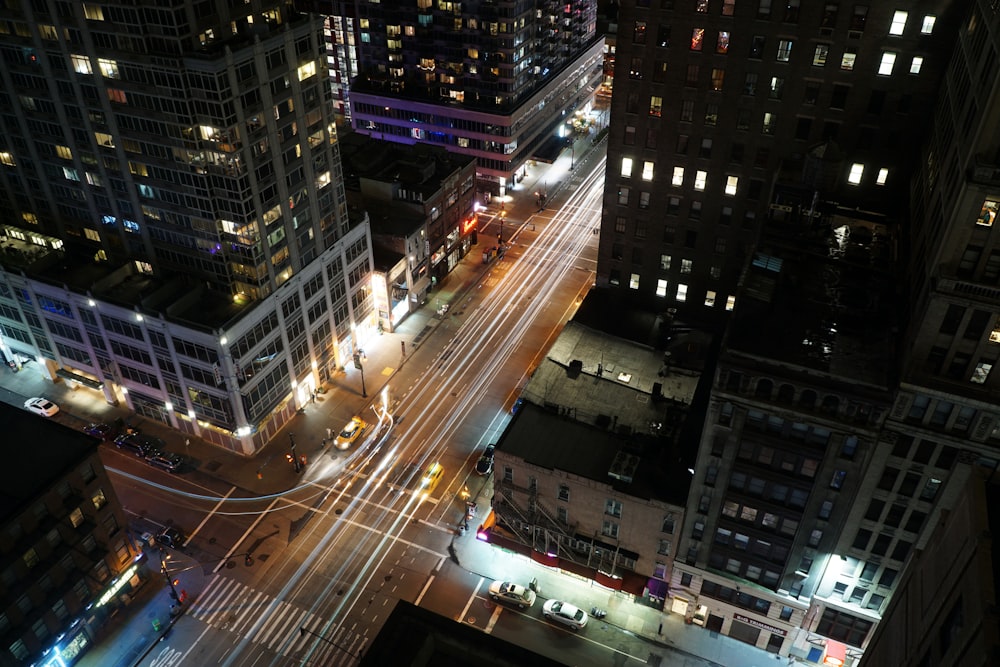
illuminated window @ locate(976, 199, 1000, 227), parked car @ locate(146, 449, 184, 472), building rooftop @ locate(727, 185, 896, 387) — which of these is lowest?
parked car @ locate(146, 449, 184, 472)

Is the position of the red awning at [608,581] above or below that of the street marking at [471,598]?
above

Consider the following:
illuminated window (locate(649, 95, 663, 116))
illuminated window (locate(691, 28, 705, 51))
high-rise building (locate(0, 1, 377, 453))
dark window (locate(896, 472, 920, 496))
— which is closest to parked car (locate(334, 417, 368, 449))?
high-rise building (locate(0, 1, 377, 453))

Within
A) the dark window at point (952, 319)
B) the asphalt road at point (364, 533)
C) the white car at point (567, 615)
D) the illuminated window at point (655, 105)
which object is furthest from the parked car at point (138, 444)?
the dark window at point (952, 319)

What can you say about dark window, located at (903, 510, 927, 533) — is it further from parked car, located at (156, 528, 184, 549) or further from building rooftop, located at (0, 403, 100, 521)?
parked car, located at (156, 528, 184, 549)

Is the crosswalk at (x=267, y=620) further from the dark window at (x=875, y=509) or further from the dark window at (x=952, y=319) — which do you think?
the dark window at (x=952, y=319)

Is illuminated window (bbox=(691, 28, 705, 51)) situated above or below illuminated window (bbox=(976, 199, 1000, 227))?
above

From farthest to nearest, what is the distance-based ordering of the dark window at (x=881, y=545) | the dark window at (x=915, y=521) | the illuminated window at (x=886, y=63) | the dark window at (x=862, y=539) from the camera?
the illuminated window at (x=886, y=63) < the dark window at (x=862, y=539) < the dark window at (x=881, y=545) < the dark window at (x=915, y=521)

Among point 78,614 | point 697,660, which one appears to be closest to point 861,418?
point 697,660

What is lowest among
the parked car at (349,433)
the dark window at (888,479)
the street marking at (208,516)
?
the street marking at (208,516)
